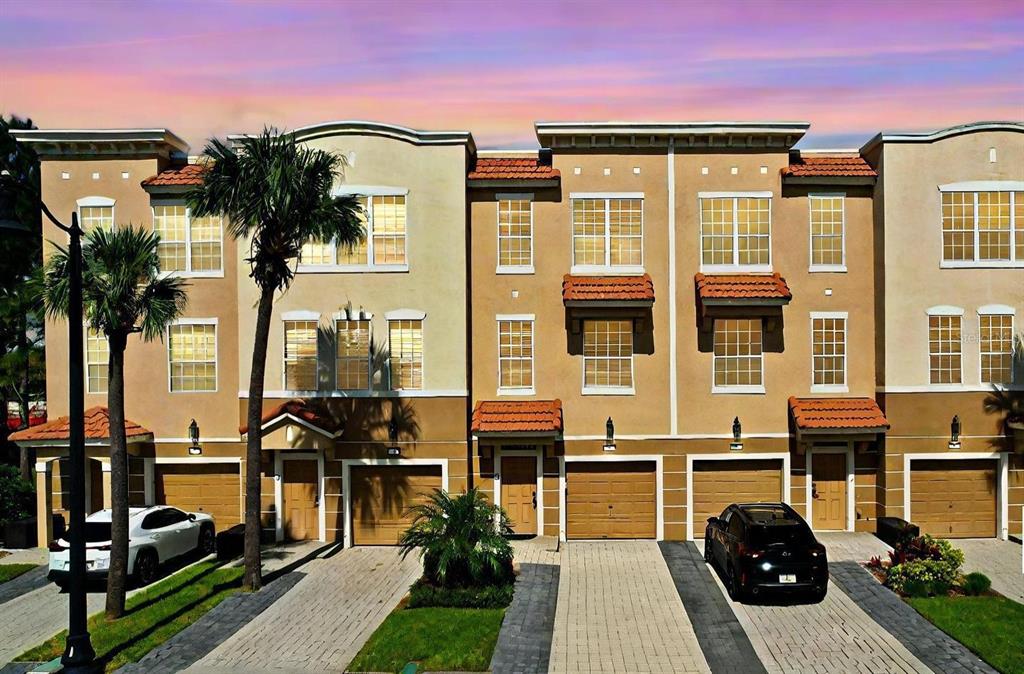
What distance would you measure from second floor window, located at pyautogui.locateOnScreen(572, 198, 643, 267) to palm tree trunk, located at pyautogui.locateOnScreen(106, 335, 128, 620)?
11873 mm

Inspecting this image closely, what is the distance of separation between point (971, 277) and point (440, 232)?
1431 cm

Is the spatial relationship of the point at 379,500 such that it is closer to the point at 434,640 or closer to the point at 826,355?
the point at 434,640

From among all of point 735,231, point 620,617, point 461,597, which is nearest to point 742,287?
point 735,231

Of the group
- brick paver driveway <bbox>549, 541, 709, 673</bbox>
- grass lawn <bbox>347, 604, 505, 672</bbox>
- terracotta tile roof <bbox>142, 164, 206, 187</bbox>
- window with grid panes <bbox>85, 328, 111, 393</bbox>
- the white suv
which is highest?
terracotta tile roof <bbox>142, 164, 206, 187</bbox>

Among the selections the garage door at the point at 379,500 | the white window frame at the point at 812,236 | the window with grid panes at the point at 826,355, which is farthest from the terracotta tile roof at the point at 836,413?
the garage door at the point at 379,500

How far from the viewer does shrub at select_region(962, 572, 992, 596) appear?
18.2 m

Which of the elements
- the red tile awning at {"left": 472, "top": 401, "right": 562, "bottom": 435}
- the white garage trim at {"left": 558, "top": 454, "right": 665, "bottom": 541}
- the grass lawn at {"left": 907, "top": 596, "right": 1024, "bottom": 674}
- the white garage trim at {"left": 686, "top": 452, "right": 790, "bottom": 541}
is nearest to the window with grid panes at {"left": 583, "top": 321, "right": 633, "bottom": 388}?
the red tile awning at {"left": 472, "top": 401, "right": 562, "bottom": 435}

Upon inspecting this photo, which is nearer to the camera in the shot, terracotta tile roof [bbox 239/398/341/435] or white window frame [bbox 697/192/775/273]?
terracotta tile roof [bbox 239/398/341/435]

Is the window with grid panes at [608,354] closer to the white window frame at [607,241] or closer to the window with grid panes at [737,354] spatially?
the white window frame at [607,241]

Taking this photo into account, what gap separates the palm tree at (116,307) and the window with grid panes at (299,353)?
17.5ft

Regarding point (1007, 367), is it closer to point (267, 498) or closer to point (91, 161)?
point (267, 498)

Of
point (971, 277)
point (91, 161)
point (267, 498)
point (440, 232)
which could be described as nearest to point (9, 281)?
point (91, 161)

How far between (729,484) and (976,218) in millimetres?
9740

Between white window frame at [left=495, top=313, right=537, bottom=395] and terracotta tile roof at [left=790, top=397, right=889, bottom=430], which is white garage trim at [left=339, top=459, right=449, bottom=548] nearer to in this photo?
white window frame at [left=495, top=313, right=537, bottom=395]
